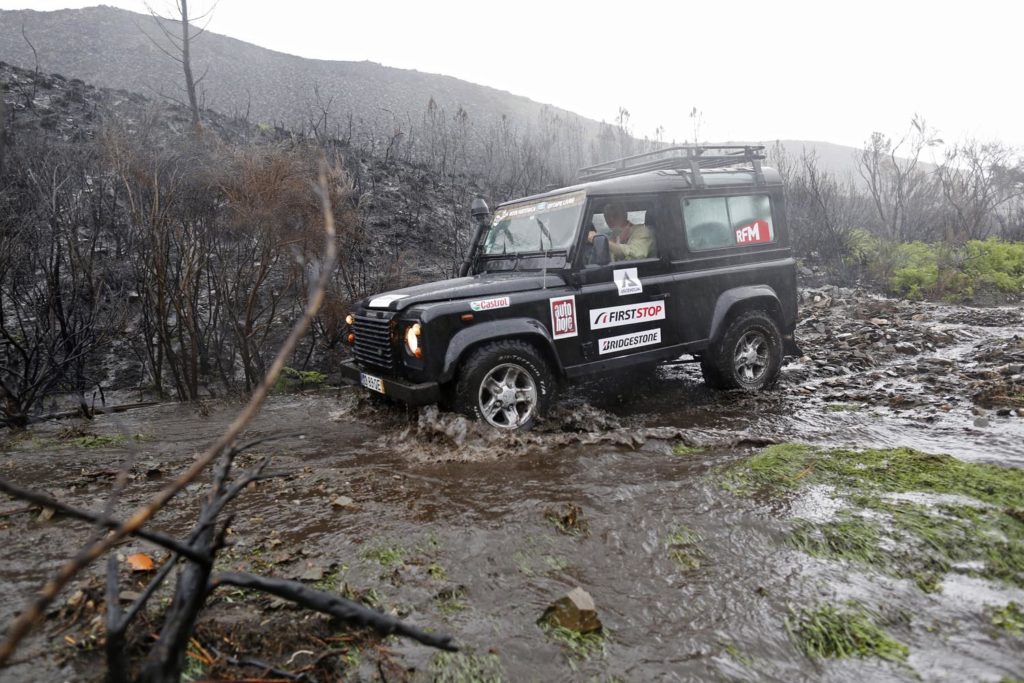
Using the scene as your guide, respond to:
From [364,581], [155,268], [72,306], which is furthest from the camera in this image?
[155,268]

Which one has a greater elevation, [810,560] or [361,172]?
[361,172]

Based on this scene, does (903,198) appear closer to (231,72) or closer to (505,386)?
(505,386)

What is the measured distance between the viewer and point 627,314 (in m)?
5.47

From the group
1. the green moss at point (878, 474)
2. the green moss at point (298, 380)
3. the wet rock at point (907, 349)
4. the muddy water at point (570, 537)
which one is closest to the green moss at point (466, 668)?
the muddy water at point (570, 537)

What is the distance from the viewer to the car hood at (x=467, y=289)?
475 centimetres

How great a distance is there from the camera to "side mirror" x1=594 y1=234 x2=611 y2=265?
511cm

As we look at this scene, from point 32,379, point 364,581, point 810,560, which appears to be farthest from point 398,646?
point 32,379

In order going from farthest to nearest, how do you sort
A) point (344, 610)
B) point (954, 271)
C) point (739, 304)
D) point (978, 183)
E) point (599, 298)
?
1. point (978, 183)
2. point (954, 271)
3. point (739, 304)
4. point (599, 298)
5. point (344, 610)

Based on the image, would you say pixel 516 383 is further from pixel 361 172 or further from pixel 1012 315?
pixel 361 172

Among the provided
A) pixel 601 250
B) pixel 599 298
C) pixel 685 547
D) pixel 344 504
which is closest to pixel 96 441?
pixel 344 504

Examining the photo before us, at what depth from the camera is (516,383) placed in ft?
16.4

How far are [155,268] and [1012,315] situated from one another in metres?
14.1

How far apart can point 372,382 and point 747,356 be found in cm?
399

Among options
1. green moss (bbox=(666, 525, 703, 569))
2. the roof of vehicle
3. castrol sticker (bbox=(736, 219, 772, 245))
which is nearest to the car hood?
the roof of vehicle
